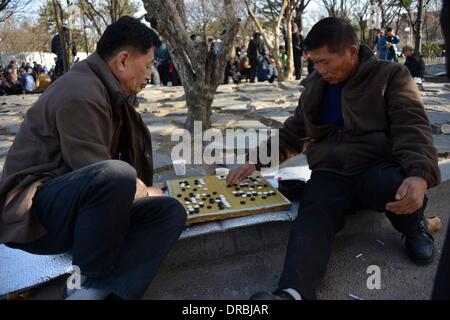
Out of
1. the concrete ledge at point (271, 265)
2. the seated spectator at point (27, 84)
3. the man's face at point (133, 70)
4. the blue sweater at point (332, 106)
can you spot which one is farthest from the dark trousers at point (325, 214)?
the seated spectator at point (27, 84)

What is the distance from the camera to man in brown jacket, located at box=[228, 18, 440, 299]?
1.94 meters

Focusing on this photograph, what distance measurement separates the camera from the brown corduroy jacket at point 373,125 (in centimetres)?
206

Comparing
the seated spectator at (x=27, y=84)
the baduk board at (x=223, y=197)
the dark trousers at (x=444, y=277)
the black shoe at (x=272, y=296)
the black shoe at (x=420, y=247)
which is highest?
the seated spectator at (x=27, y=84)

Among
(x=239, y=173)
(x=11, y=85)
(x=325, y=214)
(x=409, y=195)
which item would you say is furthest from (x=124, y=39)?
(x=11, y=85)

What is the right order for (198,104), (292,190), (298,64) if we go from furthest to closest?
1. (298,64)
2. (198,104)
3. (292,190)

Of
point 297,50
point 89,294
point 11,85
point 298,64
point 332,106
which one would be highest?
point 297,50

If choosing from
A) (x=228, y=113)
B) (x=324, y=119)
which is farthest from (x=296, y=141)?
(x=228, y=113)

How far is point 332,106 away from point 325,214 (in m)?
0.70

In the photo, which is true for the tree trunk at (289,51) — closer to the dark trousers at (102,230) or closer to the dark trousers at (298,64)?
the dark trousers at (298,64)

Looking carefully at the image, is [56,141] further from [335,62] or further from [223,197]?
[335,62]

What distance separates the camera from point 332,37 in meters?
2.25

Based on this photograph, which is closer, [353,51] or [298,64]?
[353,51]

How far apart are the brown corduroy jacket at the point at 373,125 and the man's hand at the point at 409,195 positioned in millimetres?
80

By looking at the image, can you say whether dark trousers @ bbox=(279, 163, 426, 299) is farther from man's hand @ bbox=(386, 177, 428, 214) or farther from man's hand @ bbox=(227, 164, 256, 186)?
man's hand @ bbox=(227, 164, 256, 186)
